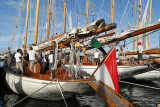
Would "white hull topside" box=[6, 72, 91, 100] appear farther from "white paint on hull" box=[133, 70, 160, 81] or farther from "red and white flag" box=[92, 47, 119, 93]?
"white paint on hull" box=[133, 70, 160, 81]

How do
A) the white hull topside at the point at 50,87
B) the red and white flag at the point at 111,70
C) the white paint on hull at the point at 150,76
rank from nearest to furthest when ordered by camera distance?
the red and white flag at the point at 111,70 → the white hull topside at the point at 50,87 → the white paint on hull at the point at 150,76

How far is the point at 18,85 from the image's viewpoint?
8.99 m

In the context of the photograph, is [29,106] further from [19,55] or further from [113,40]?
[113,40]

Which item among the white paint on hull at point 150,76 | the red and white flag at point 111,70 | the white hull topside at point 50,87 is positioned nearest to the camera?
the red and white flag at point 111,70

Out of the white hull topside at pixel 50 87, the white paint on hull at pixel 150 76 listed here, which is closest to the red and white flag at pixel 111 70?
the white hull topside at pixel 50 87

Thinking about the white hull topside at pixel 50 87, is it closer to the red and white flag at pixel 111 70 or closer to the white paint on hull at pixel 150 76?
the red and white flag at pixel 111 70

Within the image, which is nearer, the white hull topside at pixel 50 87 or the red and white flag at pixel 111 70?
the red and white flag at pixel 111 70

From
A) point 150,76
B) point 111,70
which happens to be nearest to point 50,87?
point 111,70

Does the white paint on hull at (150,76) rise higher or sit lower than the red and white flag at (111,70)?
lower

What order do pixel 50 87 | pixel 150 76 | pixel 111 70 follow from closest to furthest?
1. pixel 111 70
2. pixel 50 87
3. pixel 150 76

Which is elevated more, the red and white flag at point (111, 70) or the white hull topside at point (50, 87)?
the red and white flag at point (111, 70)

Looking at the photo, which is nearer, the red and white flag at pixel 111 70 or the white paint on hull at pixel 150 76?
the red and white flag at pixel 111 70

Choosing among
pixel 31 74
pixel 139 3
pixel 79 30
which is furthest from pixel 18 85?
pixel 139 3

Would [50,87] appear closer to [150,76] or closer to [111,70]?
[111,70]
